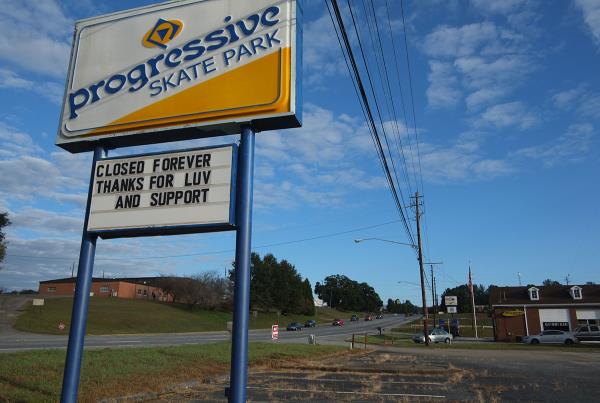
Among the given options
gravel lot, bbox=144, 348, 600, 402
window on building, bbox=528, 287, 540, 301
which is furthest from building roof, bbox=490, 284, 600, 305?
gravel lot, bbox=144, 348, 600, 402

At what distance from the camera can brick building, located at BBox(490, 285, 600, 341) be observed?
1918 inches

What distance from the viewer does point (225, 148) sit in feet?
20.5

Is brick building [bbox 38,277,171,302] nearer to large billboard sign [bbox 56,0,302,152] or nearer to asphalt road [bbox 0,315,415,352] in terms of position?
asphalt road [bbox 0,315,415,352]

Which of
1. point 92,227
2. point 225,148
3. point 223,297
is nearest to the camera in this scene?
point 225,148

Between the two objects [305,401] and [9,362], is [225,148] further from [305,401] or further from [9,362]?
[9,362]

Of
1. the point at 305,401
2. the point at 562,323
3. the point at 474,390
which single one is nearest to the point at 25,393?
the point at 305,401

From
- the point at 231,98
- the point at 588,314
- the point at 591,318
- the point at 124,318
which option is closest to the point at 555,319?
the point at 588,314

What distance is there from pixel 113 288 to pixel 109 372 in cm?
7136

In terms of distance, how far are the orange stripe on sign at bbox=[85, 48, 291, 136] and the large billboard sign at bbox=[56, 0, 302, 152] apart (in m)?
0.01

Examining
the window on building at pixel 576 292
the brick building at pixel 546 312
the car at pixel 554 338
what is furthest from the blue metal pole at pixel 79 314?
the window on building at pixel 576 292

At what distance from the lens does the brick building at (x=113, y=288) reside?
77625 millimetres

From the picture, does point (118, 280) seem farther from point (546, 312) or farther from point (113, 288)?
point (546, 312)

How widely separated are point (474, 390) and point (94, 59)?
1148 cm

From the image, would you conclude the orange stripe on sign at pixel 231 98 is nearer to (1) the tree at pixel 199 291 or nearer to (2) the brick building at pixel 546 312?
(2) the brick building at pixel 546 312
